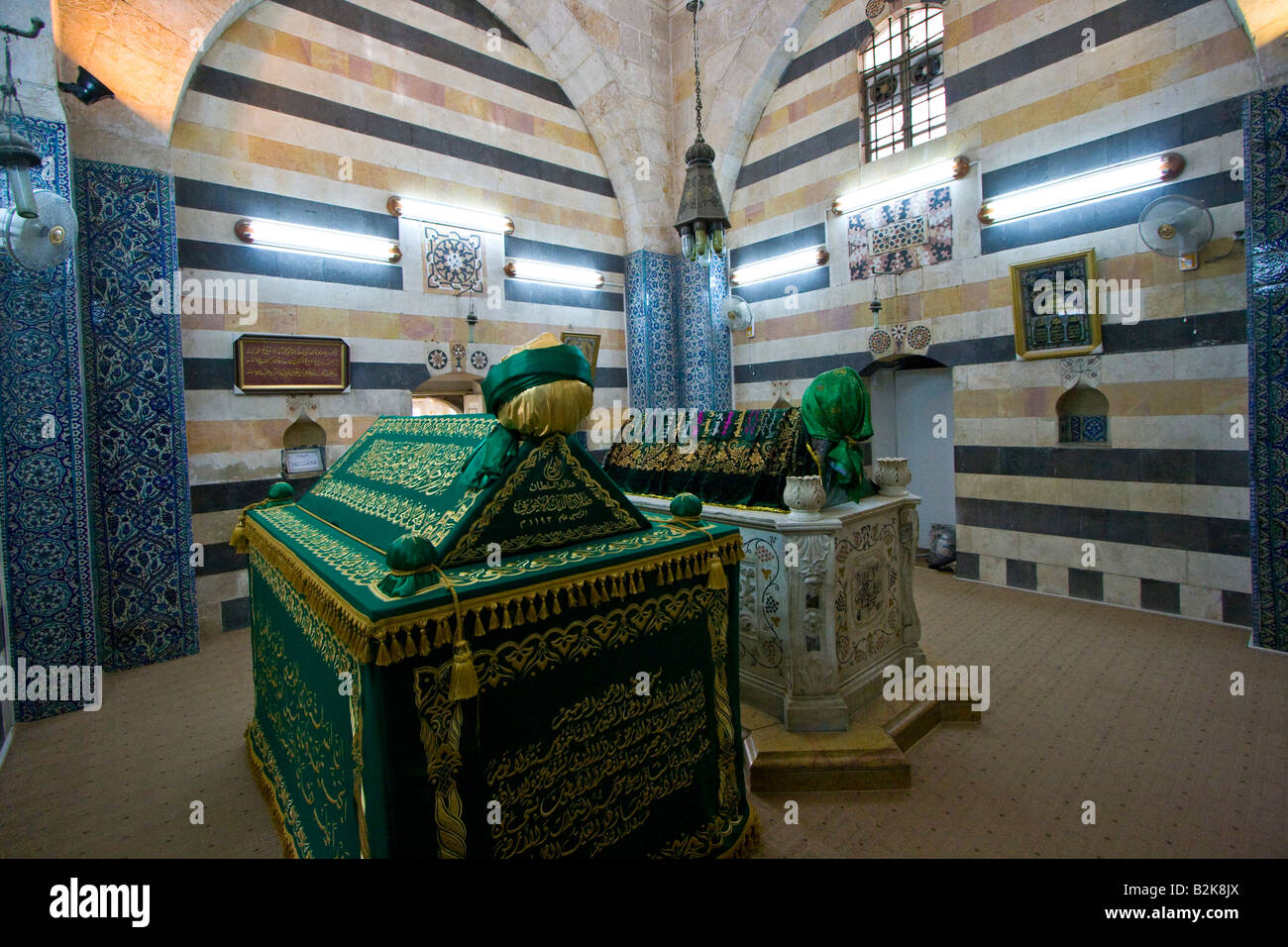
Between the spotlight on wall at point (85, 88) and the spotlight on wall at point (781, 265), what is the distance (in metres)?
6.27

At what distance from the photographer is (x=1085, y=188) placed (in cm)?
519

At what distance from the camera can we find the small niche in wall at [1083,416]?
17.2ft

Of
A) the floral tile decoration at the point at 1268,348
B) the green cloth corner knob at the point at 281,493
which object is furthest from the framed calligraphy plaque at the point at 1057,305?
the green cloth corner knob at the point at 281,493

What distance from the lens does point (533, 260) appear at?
7.26m

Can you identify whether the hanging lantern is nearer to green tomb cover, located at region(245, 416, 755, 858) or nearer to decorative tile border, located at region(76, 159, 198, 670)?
green tomb cover, located at region(245, 416, 755, 858)

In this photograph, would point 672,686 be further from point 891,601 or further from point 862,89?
point 862,89

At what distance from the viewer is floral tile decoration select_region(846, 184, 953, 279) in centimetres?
608

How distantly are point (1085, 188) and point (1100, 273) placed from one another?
2.48 feet

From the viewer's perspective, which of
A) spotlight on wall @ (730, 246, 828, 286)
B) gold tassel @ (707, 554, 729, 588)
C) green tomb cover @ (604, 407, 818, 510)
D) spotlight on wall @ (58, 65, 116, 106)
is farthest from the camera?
spotlight on wall @ (730, 246, 828, 286)

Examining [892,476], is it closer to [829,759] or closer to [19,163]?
[829,759]

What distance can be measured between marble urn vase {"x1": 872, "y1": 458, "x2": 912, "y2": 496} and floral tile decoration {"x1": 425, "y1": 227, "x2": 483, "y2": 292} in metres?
4.99

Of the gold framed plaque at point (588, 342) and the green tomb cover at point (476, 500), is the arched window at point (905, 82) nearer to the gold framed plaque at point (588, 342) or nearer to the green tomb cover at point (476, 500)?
the gold framed plaque at point (588, 342)

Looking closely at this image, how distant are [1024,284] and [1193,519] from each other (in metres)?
2.38

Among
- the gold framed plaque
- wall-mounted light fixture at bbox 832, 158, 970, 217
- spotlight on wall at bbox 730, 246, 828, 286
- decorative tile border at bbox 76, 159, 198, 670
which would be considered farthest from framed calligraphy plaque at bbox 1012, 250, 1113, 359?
decorative tile border at bbox 76, 159, 198, 670
